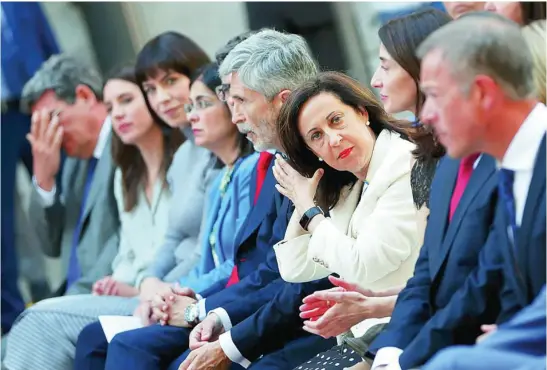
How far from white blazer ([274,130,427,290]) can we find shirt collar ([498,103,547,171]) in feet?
2.46

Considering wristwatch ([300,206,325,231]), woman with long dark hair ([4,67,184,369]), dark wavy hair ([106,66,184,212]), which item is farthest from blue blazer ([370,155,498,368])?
dark wavy hair ([106,66,184,212])

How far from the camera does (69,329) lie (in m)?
5.57

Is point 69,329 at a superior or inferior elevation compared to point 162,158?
inferior

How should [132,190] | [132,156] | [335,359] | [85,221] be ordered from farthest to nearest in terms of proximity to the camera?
[85,221] → [132,156] → [132,190] → [335,359]

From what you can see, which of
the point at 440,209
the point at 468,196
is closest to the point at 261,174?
the point at 440,209

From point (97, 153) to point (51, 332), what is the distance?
5.18 ft

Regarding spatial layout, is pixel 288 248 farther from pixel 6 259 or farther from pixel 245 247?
pixel 6 259

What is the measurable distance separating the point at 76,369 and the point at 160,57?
1.61 m

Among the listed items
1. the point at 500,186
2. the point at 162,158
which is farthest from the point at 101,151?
the point at 500,186

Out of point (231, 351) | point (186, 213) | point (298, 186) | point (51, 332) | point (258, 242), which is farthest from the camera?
point (186, 213)

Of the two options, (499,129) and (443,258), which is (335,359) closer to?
(443,258)

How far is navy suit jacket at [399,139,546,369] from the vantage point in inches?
123

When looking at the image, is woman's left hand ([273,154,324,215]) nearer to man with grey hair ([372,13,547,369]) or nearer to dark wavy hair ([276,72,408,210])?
dark wavy hair ([276,72,408,210])

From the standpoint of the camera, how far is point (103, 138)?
6.91 meters
